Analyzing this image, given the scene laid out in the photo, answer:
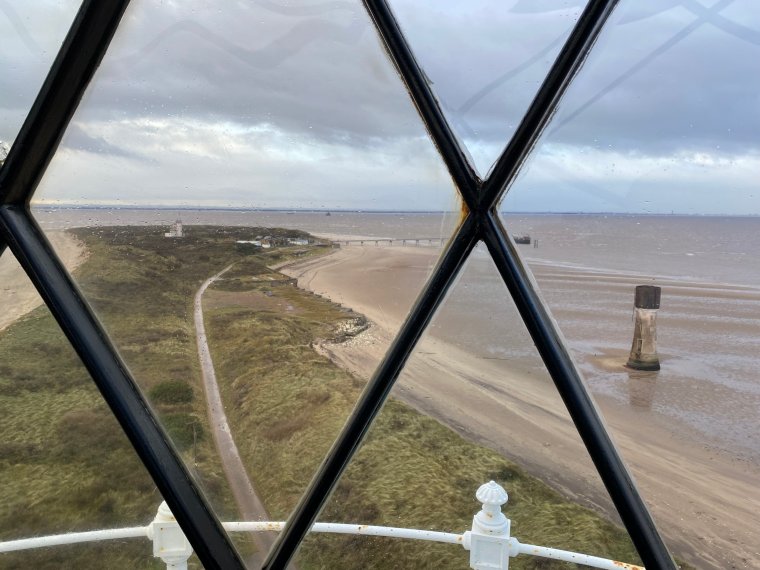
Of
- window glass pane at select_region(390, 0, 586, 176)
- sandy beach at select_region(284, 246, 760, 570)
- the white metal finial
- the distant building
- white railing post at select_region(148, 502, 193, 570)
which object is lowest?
white railing post at select_region(148, 502, 193, 570)

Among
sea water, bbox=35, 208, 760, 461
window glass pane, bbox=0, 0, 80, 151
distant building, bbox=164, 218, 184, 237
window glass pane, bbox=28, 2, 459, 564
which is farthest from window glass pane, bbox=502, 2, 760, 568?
window glass pane, bbox=0, 0, 80, 151

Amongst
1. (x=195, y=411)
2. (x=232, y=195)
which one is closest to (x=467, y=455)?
→ (x=195, y=411)

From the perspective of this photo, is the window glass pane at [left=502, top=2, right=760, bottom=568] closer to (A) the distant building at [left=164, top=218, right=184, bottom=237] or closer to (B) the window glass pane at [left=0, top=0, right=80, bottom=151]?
(A) the distant building at [left=164, top=218, right=184, bottom=237]

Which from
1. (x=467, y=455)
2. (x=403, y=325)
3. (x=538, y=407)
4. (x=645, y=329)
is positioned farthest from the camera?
(x=467, y=455)

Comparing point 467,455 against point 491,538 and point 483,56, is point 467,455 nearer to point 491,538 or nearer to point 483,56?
point 491,538

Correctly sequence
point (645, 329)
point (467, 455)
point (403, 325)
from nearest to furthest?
point (403, 325) → point (645, 329) → point (467, 455)

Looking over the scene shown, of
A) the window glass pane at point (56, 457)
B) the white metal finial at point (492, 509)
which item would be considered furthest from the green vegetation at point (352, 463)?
the window glass pane at point (56, 457)

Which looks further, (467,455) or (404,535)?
(467,455)
